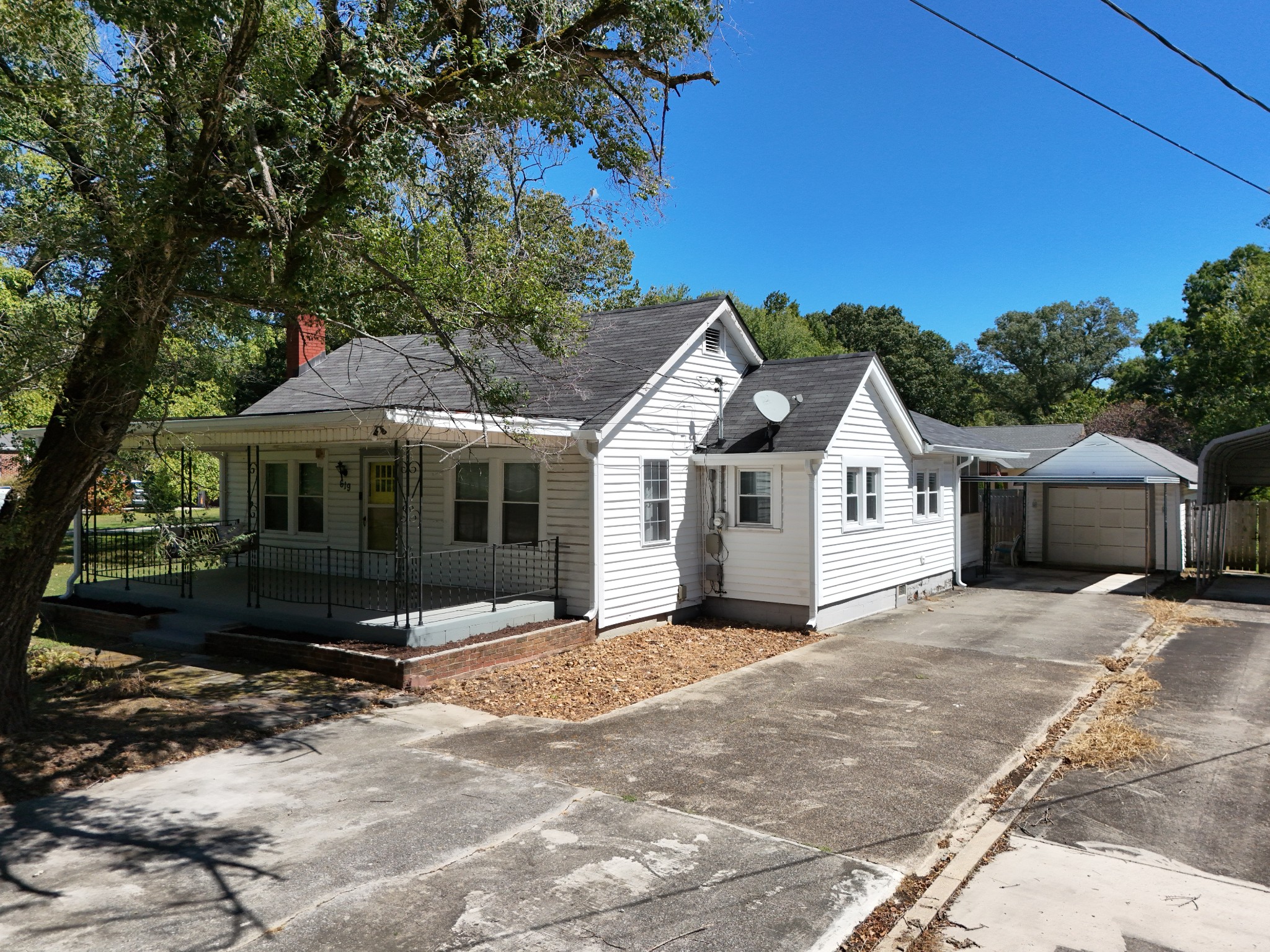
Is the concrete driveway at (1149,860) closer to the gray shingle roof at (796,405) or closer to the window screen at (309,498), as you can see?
the gray shingle roof at (796,405)

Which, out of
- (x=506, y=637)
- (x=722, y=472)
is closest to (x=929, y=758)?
(x=506, y=637)

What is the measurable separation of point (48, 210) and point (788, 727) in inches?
321

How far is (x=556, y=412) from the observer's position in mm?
12023

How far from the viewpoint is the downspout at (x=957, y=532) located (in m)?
18.2

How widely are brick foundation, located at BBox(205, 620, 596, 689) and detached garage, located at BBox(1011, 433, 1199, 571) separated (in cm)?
1363

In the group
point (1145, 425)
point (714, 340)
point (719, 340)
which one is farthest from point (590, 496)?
point (1145, 425)

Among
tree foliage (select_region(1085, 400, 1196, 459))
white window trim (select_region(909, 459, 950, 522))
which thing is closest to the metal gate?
white window trim (select_region(909, 459, 950, 522))

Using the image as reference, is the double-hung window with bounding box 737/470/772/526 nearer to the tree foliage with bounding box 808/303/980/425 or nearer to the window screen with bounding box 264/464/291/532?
the window screen with bounding box 264/464/291/532

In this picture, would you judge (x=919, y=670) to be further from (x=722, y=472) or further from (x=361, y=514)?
(x=361, y=514)

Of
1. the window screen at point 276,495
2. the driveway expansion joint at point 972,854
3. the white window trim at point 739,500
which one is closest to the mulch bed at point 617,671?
the white window trim at point 739,500

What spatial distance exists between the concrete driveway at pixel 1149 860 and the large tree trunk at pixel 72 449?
23.1 ft

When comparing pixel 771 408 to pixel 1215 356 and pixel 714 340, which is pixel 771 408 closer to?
pixel 714 340

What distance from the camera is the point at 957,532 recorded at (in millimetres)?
18375

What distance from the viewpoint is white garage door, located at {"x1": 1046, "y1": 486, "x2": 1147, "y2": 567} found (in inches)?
813
